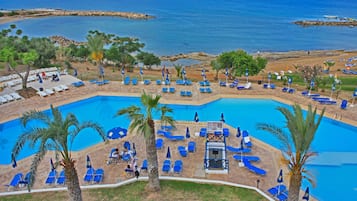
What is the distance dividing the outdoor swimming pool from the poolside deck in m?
0.65

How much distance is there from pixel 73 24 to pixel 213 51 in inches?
1677

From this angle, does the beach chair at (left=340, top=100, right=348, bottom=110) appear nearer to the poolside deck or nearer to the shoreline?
the poolside deck

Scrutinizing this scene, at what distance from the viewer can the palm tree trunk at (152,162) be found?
15047mm

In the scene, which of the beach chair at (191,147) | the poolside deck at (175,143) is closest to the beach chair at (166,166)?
the poolside deck at (175,143)

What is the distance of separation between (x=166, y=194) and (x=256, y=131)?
32.4ft

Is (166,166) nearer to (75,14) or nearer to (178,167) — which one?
(178,167)

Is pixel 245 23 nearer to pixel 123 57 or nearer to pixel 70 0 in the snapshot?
pixel 123 57

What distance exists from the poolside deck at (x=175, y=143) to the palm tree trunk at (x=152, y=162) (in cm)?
214

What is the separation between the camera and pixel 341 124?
78.4 feet

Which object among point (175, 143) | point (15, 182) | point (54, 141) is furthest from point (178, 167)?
point (15, 182)

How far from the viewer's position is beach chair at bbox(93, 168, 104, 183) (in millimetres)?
16859

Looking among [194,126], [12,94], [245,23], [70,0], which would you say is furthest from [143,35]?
[70,0]

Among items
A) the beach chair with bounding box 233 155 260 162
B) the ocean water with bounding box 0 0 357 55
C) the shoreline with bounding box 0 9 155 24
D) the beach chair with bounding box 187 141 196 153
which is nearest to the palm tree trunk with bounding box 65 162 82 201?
the beach chair with bounding box 187 141 196 153

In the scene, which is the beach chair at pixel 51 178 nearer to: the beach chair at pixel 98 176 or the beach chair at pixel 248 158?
the beach chair at pixel 98 176
